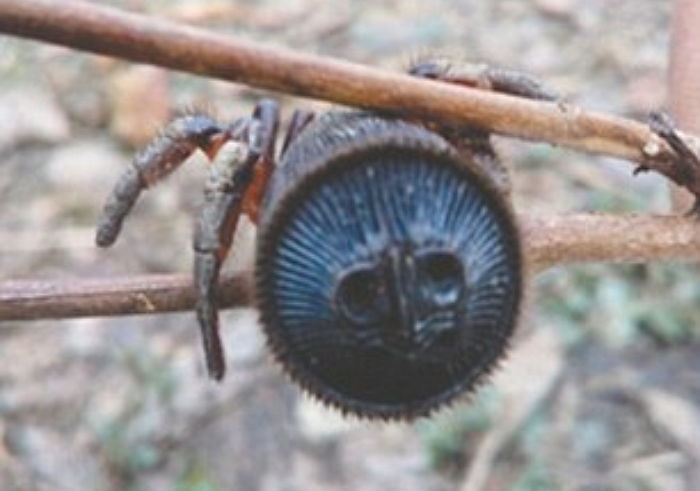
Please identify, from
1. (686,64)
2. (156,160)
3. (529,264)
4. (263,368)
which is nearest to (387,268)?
(529,264)

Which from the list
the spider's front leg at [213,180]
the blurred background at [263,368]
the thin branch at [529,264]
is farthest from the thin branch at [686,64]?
the blurred background at [263,368]

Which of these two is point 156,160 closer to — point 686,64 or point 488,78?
point 488,78

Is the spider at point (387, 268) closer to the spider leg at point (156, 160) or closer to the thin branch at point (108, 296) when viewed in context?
the thin branch at point (108, 296)

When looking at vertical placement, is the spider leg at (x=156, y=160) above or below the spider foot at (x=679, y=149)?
below

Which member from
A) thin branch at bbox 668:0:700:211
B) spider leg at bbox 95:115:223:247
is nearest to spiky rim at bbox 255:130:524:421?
spider leg at bbox 95:115:223:247

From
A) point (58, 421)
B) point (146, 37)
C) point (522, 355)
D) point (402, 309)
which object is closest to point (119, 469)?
point (58, 421)

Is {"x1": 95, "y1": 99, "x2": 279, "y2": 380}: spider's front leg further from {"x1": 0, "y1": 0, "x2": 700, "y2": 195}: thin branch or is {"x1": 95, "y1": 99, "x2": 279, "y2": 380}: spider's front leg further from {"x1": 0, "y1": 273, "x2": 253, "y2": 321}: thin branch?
{"x1": 0, "y1": 0, "x2": 700, "y2": 195}: thin branch
